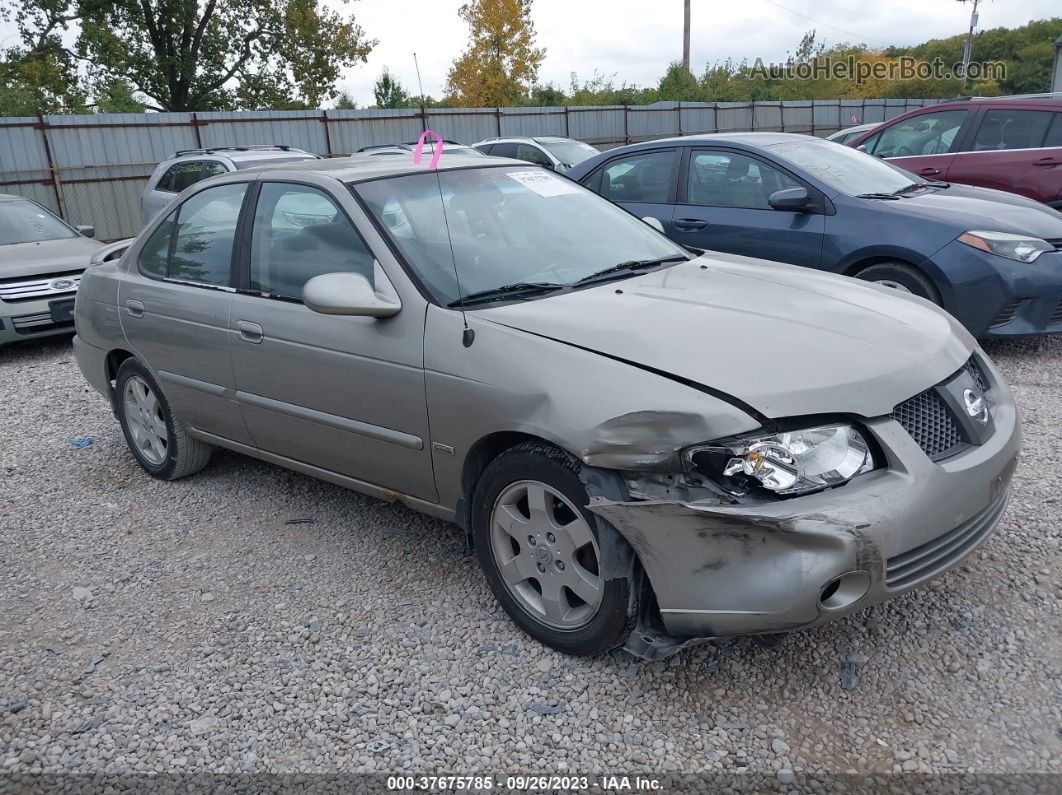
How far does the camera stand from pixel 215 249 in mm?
4219

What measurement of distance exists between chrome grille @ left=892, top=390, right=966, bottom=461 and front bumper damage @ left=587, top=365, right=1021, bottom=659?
0.05 meters

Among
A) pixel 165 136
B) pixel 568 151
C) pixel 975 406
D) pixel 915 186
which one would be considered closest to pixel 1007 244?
pixel 915 186

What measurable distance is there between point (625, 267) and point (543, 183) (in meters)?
0.70

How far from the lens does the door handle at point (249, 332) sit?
3.82 meters

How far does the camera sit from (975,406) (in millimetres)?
2896

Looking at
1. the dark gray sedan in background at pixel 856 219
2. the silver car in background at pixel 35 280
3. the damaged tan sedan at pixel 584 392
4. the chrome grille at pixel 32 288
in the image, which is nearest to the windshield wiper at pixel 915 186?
the dark gray sedan in background at pixel 856 219

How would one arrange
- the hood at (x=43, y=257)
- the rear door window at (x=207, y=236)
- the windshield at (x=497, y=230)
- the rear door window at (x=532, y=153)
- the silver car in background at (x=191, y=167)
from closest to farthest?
the windshield at (x=497, y=230) < the rear door window at (x=207, y=236) < the hood at (x=43, y=257) < the silver car in background at (x=191, y=167) < the rear door window at (x=532, y=153)

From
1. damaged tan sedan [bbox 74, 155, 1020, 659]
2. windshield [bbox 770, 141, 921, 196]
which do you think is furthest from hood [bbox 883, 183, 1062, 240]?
damaged tan sedan [bbox 74, 155, 1020, 659]

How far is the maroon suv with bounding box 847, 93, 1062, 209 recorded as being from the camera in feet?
26.6

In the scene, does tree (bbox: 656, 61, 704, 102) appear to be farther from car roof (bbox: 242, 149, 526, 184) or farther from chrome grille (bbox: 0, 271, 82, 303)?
car roof (bbox: 242, 149, 526, 184)

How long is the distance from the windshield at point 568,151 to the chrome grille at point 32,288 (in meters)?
8.85

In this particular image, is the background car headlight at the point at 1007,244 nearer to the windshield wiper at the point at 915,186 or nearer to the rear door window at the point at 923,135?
the windshield wiper at the point at 915,186

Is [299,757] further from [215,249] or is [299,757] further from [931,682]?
[215,249]

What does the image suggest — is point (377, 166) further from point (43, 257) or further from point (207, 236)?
point (43, 257)
